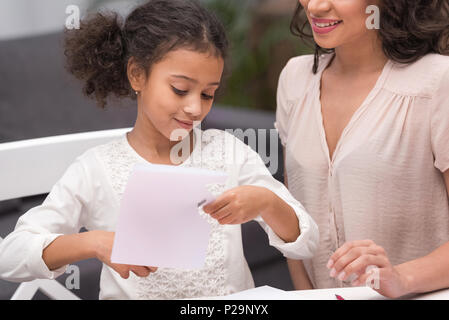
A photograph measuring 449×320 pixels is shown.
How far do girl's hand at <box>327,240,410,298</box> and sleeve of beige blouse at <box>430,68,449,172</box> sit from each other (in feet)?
0.99

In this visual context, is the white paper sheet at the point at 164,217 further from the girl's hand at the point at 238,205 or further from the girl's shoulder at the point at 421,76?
the girl's shoulder at the point at 421,76

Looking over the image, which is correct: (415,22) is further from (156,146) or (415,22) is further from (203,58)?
(156,146)

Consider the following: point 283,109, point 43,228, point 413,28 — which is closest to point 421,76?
point 413,28

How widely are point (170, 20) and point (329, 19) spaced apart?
0.25 metres

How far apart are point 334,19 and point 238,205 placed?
0.38m

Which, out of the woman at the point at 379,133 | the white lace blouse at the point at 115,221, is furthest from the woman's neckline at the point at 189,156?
the woman at the point at 379,133

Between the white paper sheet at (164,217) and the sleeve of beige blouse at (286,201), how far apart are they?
0.17m

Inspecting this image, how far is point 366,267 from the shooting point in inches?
30.4

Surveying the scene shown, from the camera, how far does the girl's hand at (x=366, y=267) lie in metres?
0.76

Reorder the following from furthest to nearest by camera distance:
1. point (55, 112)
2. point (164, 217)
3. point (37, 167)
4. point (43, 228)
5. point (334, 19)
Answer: point (55, 112) → point (37, 167) → point (334, 19) → point (43, 228) → point (164, 217)

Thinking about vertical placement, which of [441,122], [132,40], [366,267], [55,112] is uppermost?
[132,40]

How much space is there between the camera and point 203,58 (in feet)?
2.98

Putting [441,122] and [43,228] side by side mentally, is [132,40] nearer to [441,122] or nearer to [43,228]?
[43,228]
